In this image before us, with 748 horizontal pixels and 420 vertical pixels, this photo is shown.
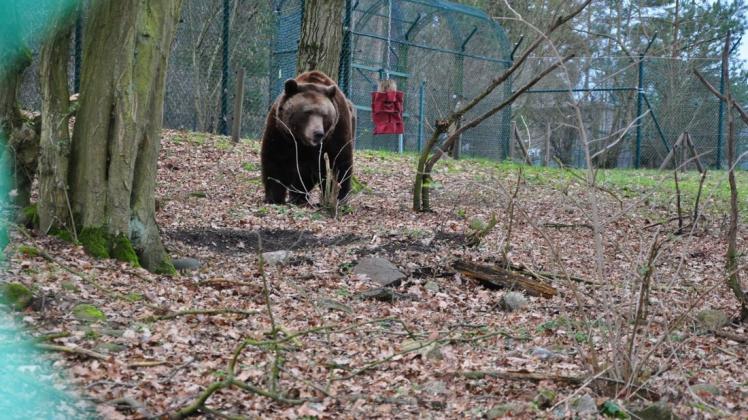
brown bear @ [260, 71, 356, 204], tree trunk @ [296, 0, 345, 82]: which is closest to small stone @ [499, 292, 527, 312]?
brown bear @ [260, 71, 356, 204]

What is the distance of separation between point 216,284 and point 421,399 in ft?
7.32

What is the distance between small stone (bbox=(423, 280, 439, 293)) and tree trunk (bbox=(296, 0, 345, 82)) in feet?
18.7

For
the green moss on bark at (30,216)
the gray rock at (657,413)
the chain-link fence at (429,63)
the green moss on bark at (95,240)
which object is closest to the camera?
the gray rock at (657,413)

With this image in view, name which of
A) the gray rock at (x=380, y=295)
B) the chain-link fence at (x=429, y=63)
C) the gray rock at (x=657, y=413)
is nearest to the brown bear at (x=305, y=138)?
the gray rock at (x=380, y=295)

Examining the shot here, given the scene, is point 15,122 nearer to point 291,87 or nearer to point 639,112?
point 291,87

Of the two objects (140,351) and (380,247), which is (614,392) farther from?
(380,247)

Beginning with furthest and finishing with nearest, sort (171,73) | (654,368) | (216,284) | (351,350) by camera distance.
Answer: (171,73) < (216,284) < (351,350) < (654,368)

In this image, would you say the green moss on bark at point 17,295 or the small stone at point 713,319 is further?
the small stone at point 713,319

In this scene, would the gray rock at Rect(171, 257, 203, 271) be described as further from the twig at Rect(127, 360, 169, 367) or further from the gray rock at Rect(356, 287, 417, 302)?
the twig at Rect(127, 360, 169, 367)

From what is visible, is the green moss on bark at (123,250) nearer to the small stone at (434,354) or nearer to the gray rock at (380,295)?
the gray rock at (380,295)

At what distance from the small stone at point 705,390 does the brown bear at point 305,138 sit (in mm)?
6054

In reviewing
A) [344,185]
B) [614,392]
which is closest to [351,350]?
[614,392]

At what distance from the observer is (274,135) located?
10.1 meters

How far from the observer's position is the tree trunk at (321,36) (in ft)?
36.7
